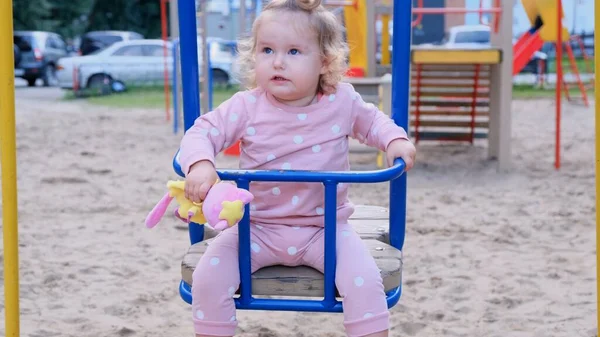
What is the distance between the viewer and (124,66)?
17078mm

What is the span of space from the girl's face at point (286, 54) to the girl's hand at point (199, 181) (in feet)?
→ 0.99

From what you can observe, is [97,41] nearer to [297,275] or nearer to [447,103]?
[447,103]

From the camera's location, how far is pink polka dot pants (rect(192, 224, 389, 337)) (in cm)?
192

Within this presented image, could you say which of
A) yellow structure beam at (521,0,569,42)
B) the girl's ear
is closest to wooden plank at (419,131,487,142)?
yellow structure beam at (521,0,569,42)

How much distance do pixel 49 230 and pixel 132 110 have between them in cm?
791

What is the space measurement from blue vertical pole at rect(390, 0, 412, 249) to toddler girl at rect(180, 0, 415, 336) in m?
0.05

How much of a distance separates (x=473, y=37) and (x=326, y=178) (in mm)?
15660

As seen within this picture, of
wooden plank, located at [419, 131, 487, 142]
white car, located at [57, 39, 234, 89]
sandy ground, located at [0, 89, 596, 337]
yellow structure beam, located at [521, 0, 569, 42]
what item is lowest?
sandy ground, located at [0, 89, 596, 337]

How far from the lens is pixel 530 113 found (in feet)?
37.9

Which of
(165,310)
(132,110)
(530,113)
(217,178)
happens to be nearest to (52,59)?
(132,110)

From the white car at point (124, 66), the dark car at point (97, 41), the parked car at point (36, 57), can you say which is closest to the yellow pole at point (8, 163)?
the white car at point (124, 66)

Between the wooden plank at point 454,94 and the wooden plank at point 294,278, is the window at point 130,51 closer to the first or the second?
the wooden plank at point 454,94

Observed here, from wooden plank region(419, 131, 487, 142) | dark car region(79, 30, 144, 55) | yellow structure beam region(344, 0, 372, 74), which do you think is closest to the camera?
yellow structure beam region(344, 0, 372, 74)

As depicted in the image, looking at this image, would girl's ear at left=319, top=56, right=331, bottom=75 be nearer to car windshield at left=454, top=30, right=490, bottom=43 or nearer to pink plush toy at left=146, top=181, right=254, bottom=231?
pink plush toy at left=146, top=181, right=254, bottom=231
